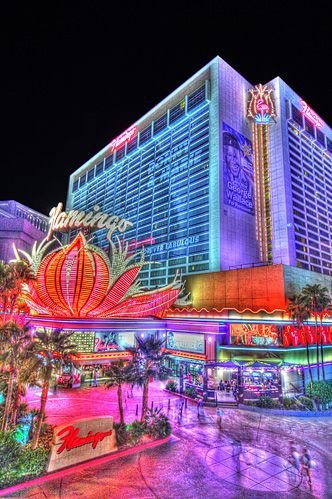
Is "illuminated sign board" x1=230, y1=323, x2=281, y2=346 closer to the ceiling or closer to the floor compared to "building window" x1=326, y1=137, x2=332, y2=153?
closer to the floor

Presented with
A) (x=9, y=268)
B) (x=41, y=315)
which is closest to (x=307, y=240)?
(x=41, y=315)

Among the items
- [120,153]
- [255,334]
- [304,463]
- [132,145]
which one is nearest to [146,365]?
[304,463]

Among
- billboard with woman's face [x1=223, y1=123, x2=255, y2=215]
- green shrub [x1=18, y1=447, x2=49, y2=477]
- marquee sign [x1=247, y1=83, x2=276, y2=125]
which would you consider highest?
marquee sign [x1=247, y1=83, x2=276, y2=125]

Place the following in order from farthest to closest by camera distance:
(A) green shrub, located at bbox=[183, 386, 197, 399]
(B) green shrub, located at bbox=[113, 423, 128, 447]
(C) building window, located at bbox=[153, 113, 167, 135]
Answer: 1. (C) building window, located at bbox=[153, 113, 167, 135]
2. (A) green shrub, located at bbox=[183, 386, 197, 399]
3. (B) green shrub, located at bbox=[113, 423, 128, 447]

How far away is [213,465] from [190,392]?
1353 cm

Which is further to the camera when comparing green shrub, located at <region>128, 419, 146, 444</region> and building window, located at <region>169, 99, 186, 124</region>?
building window, located at <region>169, 99, 186, 124</region>

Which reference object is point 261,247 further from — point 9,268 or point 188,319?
point 9,268

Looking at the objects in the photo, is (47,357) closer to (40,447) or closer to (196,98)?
(40,447)

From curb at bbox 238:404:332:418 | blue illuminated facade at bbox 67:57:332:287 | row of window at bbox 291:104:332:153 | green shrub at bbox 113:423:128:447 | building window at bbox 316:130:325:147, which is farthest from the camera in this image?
building window at bbox 316:130:325:147

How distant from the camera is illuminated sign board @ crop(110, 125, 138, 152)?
343 feet

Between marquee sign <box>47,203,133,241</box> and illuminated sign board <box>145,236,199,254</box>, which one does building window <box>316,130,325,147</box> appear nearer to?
illuminated sign board <box>145,236,199,254</box>

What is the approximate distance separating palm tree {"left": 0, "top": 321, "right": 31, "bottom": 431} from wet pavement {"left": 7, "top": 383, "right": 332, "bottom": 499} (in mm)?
4568

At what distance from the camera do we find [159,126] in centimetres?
9269

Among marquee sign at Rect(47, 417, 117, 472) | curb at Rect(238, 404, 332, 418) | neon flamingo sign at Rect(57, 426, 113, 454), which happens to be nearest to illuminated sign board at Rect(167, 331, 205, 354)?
curb at Rect(238, 404, 332, 418)
